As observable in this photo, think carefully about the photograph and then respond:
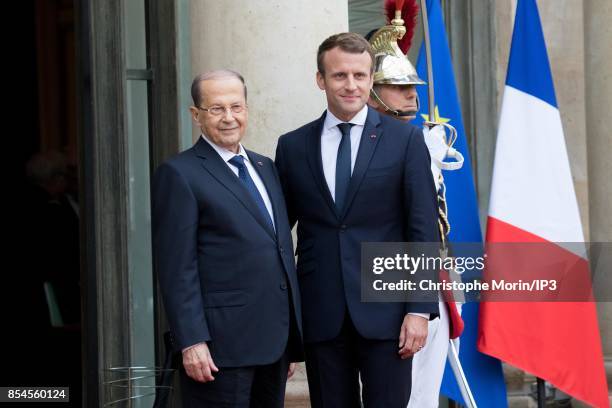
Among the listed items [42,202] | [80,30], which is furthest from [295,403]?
[42,202]

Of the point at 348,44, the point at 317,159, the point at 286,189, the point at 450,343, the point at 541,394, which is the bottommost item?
the point at 541,394

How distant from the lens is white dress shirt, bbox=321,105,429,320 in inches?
183

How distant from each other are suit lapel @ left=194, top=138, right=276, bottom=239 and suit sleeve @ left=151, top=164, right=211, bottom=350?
0.41 ft

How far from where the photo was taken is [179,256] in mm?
4262

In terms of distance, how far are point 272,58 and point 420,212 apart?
3.93ft

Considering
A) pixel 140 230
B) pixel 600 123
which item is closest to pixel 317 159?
pixel 140 230

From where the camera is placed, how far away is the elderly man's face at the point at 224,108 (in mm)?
Answer: 4391

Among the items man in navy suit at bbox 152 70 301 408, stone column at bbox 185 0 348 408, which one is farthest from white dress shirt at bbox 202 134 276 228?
stone column at bbox 185 0 348 408

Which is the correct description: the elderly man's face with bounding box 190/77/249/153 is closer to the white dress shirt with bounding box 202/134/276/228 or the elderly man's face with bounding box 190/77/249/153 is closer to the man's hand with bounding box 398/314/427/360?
the white dress shirt with bounding box 202/134/276/228

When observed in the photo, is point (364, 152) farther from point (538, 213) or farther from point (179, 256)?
point (538, 213)

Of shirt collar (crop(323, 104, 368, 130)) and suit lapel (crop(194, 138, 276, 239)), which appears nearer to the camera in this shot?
suit lapel (crop(194, 138, 276, 239))

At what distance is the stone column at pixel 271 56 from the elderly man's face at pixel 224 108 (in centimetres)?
96

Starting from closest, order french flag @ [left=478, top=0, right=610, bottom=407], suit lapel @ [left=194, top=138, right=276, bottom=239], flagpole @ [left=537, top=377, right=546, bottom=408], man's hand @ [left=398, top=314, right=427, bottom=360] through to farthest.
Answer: suit lapel @ [left=194, top=138, right=276, bottom=239]
man's hand @ [left=398, top=314, right=427, bottom=360]
flagpole @ [left=537, top=377, right=546, bottom=408]
french flag @ [left=478, top=0, right=610, bottom=407]

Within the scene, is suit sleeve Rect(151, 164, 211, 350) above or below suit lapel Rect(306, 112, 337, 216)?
below
